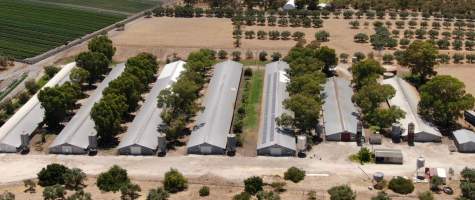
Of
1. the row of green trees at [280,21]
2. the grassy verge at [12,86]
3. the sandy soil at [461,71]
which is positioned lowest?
the grassy verge at [12,86]

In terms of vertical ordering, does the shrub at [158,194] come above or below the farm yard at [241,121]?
below

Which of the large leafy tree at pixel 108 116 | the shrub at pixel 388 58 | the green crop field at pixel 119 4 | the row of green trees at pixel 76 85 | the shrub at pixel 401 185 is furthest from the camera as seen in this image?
the green crop field at pixel 119 4

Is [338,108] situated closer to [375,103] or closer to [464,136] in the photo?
[375,103]

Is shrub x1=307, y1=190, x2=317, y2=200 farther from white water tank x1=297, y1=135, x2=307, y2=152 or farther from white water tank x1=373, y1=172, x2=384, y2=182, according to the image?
white water tank x1=297, y1=135, x2=307, y2=152

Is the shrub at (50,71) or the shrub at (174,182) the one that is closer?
the shrub at (174,182)

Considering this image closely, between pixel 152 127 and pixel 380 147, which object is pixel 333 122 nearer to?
pixel 380 147

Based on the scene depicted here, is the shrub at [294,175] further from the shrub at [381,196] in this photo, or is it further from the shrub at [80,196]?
the shrub at [80,196]

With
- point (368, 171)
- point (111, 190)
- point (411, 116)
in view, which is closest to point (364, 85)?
point (411, 116)

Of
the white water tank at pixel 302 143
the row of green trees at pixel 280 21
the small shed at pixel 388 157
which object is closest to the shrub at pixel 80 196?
the white water tank at pixel 302 143
